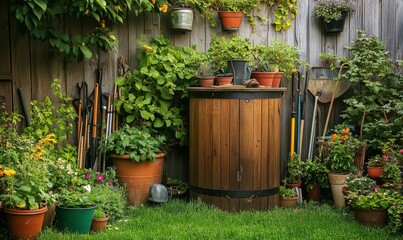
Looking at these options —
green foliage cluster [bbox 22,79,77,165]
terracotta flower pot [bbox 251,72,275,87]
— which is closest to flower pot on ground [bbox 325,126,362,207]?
terracotta flower pot [bbox 251,72,275,87]

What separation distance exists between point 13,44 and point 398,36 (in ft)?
14.2

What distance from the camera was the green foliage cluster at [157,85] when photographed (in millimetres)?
6168

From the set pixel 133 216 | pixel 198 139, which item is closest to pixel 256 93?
pixel 198 139

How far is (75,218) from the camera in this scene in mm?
A: 4777

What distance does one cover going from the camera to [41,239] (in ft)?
14.9

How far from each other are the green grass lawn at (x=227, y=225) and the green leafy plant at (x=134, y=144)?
547 mm

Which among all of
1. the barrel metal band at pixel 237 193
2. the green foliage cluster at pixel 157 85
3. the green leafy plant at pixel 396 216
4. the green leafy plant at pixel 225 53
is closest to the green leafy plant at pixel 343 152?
the barrel metal band at pixel 237 193

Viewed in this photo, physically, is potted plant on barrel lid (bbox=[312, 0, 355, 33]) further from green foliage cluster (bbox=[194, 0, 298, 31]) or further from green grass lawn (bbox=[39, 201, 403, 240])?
green grass lawn (bbox=[39, 201, 403, 240])

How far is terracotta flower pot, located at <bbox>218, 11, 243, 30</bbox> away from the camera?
6320mm

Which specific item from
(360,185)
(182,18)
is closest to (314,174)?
(360,185)

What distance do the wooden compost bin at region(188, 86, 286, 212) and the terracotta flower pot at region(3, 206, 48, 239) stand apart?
1.87 metres

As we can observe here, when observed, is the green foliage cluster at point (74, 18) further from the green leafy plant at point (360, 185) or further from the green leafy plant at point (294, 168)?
the green leafy plant at point (360, 185)

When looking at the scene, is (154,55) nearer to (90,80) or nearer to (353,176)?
(90,80)

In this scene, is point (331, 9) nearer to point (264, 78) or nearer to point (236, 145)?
point (264, 78)
